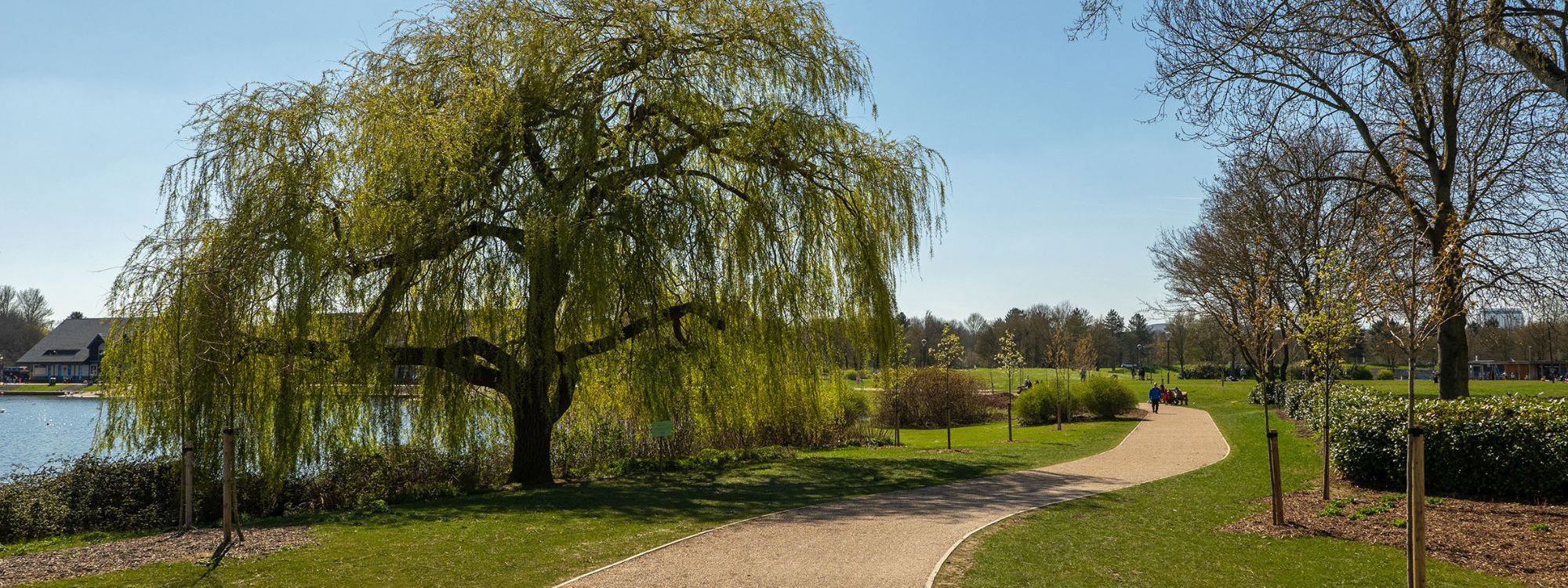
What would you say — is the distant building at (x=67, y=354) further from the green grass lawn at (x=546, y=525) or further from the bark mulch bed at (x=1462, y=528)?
the bark mulch bed at (x=1462, y=528)

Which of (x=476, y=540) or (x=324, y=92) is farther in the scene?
(x=324, y=92)

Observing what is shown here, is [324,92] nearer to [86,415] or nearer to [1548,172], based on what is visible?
[1548,172]

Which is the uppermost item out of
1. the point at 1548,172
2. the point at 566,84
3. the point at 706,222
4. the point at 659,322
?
the point at 566,84

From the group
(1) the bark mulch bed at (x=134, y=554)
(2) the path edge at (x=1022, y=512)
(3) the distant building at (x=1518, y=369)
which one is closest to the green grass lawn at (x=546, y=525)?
(1) the bark mulch bed at (x=134, y=554)

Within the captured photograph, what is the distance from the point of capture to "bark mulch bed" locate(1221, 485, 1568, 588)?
8.26 metres

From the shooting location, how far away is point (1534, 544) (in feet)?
29.3

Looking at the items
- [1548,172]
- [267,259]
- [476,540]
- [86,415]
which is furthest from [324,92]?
[86,415]

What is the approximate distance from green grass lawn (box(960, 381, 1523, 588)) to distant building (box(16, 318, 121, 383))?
64.1 meters

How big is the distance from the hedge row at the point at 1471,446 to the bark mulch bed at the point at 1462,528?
0.45 meters

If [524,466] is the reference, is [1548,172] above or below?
above

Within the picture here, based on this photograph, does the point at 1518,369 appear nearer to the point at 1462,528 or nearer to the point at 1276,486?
the point at 1462,528

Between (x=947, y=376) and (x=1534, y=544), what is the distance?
2490cm

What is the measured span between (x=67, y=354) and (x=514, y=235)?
5988 centimetres

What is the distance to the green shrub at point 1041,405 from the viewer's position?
3272 centimetres
